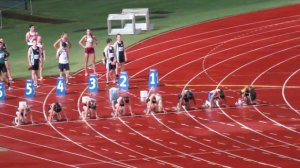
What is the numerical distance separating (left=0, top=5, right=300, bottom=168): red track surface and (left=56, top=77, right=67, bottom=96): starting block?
260 mm

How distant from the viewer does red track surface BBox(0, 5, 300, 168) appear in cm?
2564

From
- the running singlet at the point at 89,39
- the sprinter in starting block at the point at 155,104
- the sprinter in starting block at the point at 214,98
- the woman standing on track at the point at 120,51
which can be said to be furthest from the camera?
the running singlet at the point at 89,39

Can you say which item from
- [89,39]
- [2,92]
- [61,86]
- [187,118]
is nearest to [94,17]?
[89,39]

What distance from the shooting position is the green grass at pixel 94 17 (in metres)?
41.0

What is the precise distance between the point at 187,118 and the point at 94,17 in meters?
19.9

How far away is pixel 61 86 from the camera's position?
111 ft

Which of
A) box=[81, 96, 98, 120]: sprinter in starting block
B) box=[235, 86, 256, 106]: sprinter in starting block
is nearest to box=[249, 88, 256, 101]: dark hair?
box=[235, 86, 256, 106]: sprinter in starting block

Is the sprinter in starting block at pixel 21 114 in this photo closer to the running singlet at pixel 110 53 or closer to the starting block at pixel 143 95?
the starting block at pixel 143 95

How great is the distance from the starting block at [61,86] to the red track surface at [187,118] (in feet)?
0.85

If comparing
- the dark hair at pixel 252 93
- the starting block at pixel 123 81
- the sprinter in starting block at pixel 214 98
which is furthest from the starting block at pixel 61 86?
the dark hair at pixel 252 93

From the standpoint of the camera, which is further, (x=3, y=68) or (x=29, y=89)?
(x=3, y=68)

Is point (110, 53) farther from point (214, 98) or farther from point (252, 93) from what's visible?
point (252, 93)

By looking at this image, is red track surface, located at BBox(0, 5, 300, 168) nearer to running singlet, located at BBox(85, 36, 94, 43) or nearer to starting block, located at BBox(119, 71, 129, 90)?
starting block, located at BBox(119, 71, 129, 90)

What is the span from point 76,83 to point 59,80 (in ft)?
6.58
